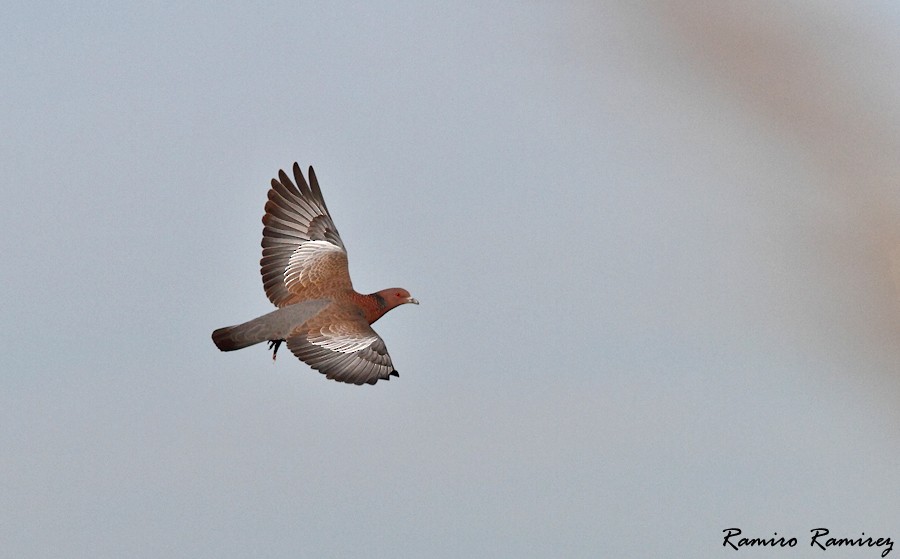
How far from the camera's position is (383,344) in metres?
31.2

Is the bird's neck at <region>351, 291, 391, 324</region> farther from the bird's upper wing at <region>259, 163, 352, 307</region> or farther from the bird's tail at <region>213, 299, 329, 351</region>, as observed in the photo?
the bird's tail at <region>213, 299, 329, 351</region>

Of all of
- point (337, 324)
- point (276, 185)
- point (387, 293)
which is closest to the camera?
point (337, 324)

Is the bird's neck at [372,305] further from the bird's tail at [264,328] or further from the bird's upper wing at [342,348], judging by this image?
the bird's tail at [264,328]

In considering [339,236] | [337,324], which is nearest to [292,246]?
[339,236]

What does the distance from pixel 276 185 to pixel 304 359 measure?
769 centimetres

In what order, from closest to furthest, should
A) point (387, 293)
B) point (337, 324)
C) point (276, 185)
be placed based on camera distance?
point (337, 324)
point (387, 293)
point (276, 185)

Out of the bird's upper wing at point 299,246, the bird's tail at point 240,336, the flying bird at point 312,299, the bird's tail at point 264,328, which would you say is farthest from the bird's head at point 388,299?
the bird's tail at point 240,336

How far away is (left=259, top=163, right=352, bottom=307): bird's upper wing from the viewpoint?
33.5 meters

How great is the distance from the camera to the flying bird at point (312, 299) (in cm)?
2998

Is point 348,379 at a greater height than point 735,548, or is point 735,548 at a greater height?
point 348,379

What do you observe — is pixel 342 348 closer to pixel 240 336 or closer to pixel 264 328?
pixel 264 328

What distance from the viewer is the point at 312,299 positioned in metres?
32.9

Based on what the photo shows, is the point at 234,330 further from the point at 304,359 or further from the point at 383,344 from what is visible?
the point at 383,344

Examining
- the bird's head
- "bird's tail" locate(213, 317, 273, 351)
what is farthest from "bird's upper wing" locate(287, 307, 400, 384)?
the bird's head
